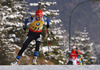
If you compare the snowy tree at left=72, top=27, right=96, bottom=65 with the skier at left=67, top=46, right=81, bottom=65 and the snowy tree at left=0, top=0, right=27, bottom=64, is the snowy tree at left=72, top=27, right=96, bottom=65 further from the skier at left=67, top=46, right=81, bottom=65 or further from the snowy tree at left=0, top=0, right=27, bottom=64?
the skier at left=67, top=46, right=81, bottom=65

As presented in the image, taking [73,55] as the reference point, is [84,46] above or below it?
below

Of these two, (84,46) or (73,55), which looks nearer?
(73,55)

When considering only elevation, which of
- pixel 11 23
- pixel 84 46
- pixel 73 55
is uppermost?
pixel 11 23

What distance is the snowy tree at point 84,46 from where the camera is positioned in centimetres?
3481

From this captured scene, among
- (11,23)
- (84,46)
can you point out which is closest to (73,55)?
(11,23)

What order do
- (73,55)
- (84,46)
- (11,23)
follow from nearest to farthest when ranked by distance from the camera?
(73,55) → (11,23) → (84,46)

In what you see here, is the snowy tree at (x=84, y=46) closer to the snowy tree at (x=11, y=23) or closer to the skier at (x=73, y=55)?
the snowy tree at (x=11, y=23)

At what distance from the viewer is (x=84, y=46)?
36.9m

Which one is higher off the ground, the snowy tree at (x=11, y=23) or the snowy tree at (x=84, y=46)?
the snowy tree at (x=11, y=23)

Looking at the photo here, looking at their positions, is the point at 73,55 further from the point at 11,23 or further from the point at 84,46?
the point at 84,46

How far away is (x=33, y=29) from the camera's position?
883cm

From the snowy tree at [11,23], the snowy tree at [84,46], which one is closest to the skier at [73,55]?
the snowy tree at [11,23]

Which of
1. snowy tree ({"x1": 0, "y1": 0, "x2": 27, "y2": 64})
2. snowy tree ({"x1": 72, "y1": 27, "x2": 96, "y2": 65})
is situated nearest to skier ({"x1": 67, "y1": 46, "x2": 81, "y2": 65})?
snowy tree ({"x1": 0, "y1": 0, "x2": 27, "y2": 64})

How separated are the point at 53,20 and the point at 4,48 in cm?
538
